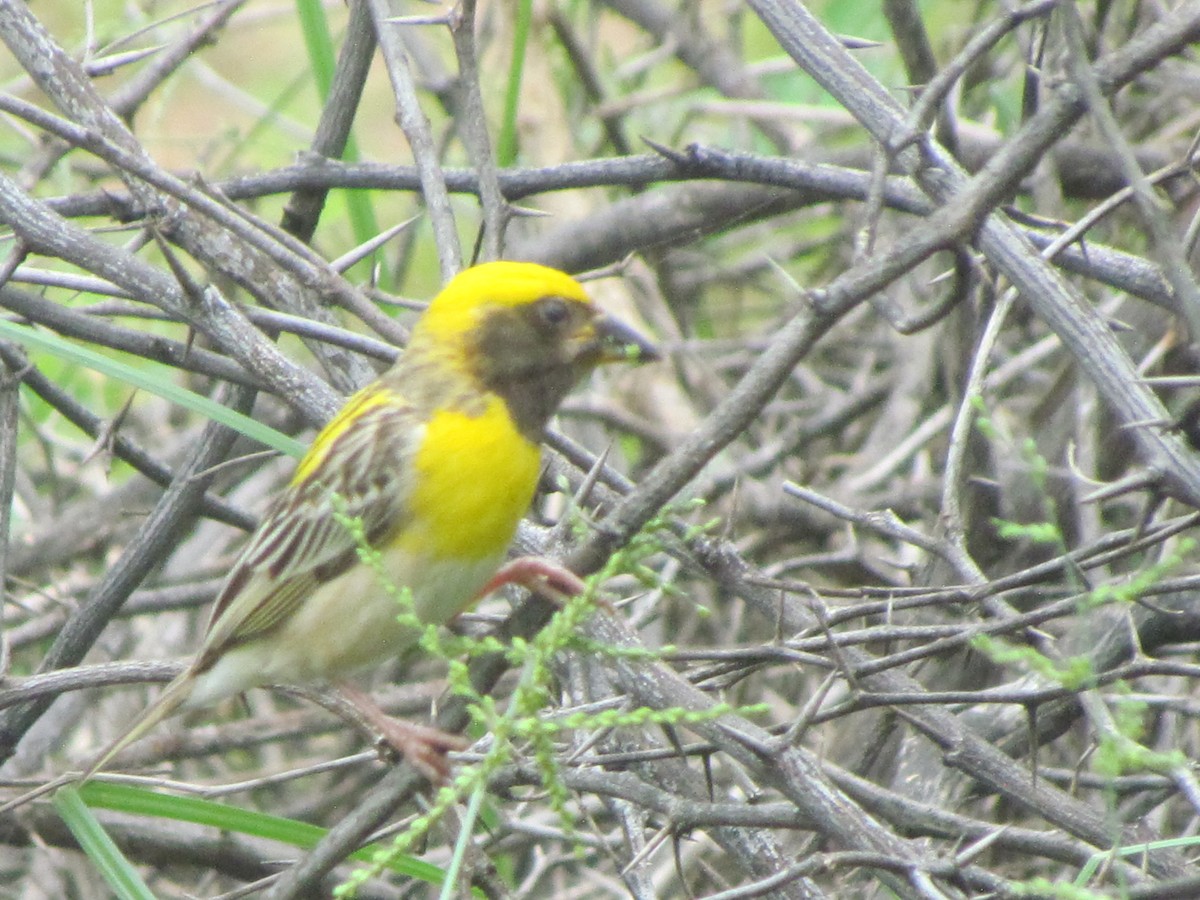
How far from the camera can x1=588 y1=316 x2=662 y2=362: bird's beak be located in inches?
141

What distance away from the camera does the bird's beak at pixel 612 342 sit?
11.8ft

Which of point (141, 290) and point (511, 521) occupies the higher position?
point (141, 290)

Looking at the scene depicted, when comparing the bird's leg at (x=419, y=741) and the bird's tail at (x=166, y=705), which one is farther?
the bird's tail at (x=166, y=705)

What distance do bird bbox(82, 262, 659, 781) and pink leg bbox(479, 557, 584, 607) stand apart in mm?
98

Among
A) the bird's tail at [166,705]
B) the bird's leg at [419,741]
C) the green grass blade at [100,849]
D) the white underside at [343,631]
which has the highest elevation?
the white underside at [343,631]

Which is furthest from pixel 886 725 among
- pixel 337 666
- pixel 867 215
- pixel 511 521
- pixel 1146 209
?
pixel 1146 209

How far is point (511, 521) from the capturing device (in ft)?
11.4

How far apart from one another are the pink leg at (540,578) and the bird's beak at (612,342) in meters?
0.54

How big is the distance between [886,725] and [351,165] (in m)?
1.93

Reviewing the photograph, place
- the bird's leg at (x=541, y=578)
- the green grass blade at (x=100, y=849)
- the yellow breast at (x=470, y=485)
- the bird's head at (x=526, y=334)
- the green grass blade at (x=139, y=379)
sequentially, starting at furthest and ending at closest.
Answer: the bird's head at (x=526, y=334) → the yellow breast at (x=470, y=485) → the green grass blade at (x=139, y=379) → the green grass blade at (x=100, y=849) → the bird's leg at (x=541, y=578)

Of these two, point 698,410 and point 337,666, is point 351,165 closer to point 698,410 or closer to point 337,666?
point 337,666

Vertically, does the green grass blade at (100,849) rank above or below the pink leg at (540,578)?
below

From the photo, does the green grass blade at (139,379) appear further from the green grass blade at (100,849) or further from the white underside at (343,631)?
the green grass blade at (100,849)

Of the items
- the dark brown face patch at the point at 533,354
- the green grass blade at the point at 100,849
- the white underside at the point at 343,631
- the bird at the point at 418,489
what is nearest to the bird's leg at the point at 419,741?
the bird at the point at 418,489
